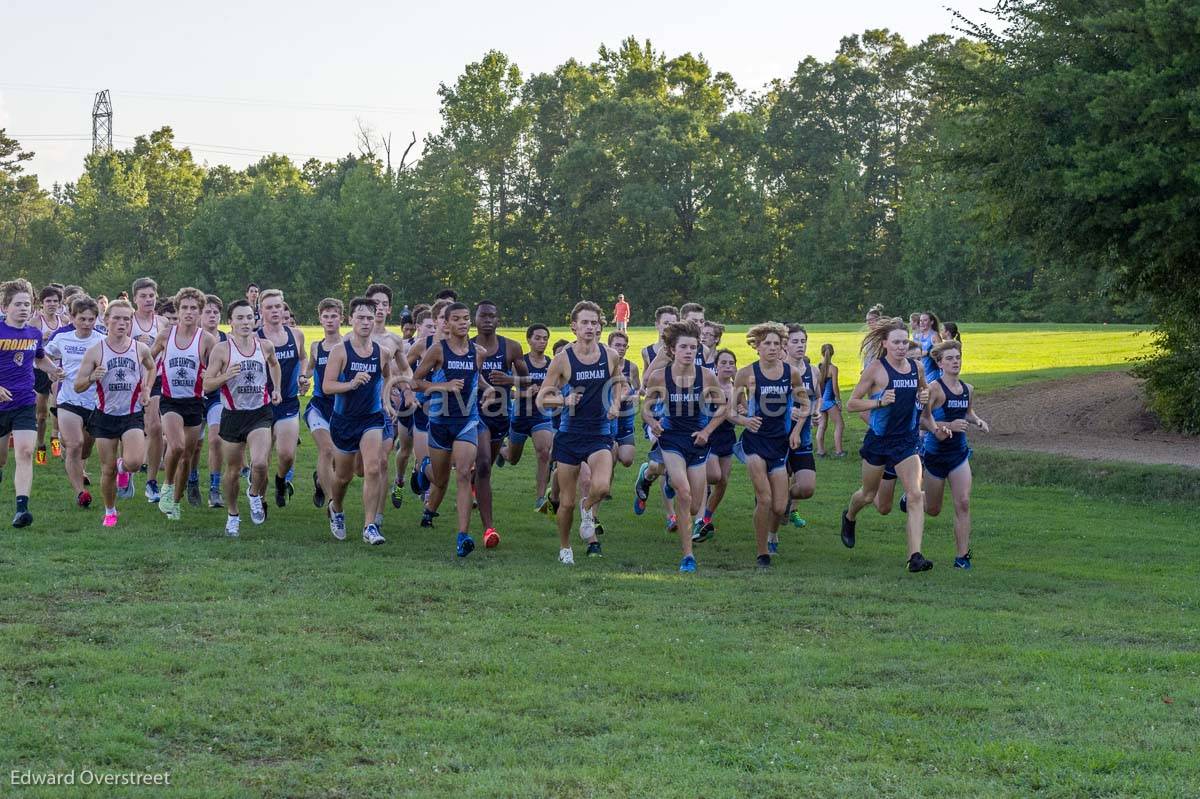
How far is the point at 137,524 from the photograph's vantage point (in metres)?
13.0

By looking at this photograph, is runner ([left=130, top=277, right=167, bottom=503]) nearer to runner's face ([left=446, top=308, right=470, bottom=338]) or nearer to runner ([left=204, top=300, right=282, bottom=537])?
runner ([left=204, top=300, right=282, bottom=537])

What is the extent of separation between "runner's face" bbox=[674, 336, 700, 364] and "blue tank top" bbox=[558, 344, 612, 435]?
2.28ft

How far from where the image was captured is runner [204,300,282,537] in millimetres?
12586

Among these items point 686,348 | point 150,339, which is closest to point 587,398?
point 686,348

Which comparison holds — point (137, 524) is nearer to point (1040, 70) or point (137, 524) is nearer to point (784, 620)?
point (784, 620)

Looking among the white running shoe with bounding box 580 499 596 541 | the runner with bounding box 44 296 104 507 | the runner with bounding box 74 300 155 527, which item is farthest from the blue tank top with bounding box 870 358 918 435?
the runner with bounding box 44 296 104 507

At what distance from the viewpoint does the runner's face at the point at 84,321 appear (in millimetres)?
13273

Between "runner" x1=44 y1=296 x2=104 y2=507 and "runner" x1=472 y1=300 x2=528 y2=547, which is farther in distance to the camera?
"runner" x1=44 y1=296 x2=104 y2=507

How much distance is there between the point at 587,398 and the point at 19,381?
17.5 feet

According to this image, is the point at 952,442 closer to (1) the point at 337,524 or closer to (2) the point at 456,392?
(2) the point at 456,392

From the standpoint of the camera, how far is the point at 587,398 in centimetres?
1183

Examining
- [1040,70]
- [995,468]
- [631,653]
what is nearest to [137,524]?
[631,653]

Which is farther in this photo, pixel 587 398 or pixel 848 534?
pixel 848 534

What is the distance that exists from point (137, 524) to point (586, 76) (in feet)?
252
